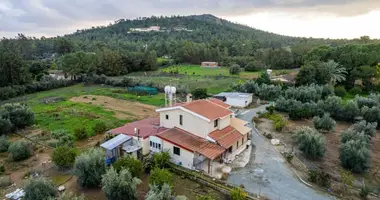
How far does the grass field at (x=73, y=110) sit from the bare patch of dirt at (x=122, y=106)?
1.00 meters

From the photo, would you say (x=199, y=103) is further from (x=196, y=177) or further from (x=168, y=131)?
(x=196, y=177)

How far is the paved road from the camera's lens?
59.1 ft

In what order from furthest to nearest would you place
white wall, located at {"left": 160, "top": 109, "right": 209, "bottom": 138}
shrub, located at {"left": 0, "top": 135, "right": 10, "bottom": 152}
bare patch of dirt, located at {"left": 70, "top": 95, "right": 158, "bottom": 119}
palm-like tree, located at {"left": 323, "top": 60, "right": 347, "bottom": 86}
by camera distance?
palm-like tree, located at {"left": 323, "top": 60, "right": 347, "bottom": 86} → bare patch of dirt, located at {"left": 70, "top": 95, "right": 158, "bottom": 119} → shrub, located at {"left": 0, "top": 135, "right": 10, "bottom": 152} → white wall, located at {"left": 160, "top": 109, "right": 209, "bottom": 138}

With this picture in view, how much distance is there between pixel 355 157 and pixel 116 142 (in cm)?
1761

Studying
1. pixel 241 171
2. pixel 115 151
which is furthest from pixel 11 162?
pixel 241 171

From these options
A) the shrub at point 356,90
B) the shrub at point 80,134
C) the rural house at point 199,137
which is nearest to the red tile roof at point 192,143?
the rural house at point 199,137

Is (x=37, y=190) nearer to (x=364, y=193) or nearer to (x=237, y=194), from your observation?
(x=237, y=194)

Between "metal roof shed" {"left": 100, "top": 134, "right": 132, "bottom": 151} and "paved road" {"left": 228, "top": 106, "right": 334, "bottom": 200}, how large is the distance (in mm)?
8184

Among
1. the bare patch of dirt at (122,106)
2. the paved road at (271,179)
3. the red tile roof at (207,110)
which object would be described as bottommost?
the bare patch of dirt at (122,106)

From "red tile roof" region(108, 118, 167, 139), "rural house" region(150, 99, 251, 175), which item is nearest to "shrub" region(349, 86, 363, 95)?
"rural house" region(150, 99, 251, 175)

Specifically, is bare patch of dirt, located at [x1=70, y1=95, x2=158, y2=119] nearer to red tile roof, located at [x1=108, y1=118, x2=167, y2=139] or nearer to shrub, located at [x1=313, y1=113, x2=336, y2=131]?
red tile roof, located at [x1=108, y1=118, x2=167, y2=139]

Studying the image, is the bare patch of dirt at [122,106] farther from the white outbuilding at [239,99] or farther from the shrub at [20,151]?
the shrub at [20,151]

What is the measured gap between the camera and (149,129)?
24.0 m

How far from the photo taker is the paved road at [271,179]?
18.0 m
